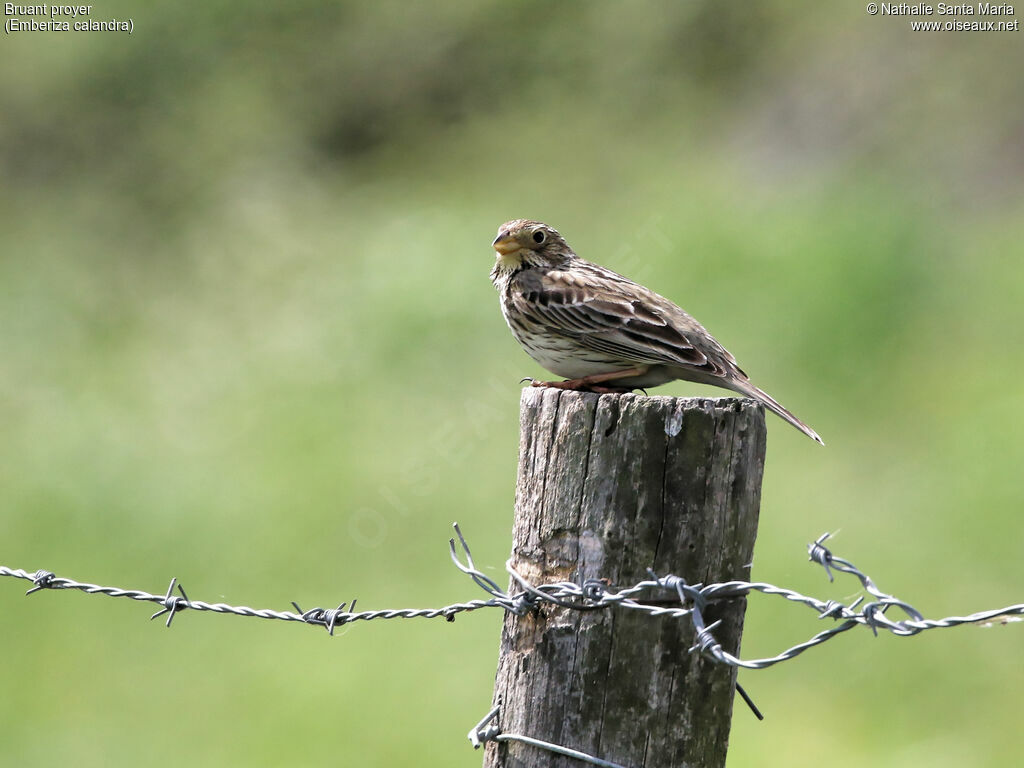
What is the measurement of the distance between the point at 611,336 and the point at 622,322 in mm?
120

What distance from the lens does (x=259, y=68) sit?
24.2 metres

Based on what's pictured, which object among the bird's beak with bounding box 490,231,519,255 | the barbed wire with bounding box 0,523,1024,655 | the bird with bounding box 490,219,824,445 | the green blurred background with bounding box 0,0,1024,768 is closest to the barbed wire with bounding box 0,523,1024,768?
the barbed wire with bounding box 0,523,1024,655

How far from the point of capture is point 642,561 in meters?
3.71

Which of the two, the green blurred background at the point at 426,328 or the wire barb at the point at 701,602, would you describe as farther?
the green blurred background at the point at 426,328

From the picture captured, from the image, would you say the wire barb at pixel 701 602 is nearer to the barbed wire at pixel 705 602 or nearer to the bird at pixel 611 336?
the barbed wire at pixel 705 602

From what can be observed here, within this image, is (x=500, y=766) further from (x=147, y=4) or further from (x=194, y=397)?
(x=147, y=4)

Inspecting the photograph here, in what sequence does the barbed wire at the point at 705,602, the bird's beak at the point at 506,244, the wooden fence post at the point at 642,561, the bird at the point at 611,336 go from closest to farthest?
the barbed wire at the point at 705,602, the wooden fence post at the point at 642,561, the bird at the point at 611,336, the bird's beak at the point at 506,244

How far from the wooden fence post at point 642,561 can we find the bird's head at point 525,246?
10.6 feet

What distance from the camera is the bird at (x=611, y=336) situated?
569 centimetres

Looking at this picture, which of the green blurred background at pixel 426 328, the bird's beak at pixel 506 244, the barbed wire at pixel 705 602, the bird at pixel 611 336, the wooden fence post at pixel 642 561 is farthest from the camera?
the green blurred background at pixel 426 328

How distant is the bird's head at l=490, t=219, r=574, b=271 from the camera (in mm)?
6945

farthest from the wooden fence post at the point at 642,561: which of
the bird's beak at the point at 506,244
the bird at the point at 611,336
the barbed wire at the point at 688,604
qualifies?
the bird's beak at the point at 506,244

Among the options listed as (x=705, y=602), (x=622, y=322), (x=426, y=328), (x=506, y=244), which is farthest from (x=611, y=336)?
(x=426, y=328)

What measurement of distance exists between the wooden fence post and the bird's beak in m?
3.20
